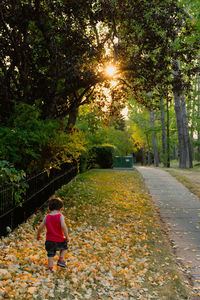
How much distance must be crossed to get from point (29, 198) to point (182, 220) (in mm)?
4494

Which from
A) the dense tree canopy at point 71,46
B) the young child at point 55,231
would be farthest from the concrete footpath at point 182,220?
the dense tree canopy at point 71,46

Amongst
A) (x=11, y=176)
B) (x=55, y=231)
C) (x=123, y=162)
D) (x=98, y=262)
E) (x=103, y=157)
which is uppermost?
(x=103, y=157)

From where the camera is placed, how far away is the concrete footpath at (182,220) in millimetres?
5715

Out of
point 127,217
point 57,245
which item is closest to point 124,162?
point 127,217

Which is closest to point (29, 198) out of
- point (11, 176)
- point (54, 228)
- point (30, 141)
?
point (30, 141)

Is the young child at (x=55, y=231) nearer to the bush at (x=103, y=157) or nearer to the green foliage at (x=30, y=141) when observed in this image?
the green foliage at (x=30, y=141)

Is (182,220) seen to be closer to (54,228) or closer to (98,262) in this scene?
(98,262)

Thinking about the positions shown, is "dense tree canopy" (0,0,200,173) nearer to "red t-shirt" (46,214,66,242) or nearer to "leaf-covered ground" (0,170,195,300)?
"leaf-covered ground" (0,170,195,300)

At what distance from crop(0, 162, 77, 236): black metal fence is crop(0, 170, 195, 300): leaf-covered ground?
255 millimetres

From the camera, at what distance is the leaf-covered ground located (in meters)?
4.23

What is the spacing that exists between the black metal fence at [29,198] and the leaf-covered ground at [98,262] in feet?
0.84

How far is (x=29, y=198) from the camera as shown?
7.55 metres

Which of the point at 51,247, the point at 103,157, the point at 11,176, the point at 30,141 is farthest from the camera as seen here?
the point at 103,157

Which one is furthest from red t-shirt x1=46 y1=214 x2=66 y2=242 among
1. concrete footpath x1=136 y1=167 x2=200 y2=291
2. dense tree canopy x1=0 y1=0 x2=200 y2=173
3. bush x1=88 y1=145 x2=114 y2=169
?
bush x1=88 y1=145 x2=114 y2=169
